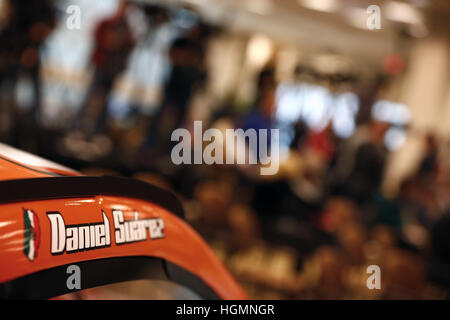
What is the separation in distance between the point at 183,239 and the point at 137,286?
4.6 inches

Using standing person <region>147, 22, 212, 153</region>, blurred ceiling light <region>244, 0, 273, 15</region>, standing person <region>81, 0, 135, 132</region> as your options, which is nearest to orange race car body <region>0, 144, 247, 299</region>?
standing person <region>147, 22, 212, 153</region>

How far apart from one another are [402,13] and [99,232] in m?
9.29

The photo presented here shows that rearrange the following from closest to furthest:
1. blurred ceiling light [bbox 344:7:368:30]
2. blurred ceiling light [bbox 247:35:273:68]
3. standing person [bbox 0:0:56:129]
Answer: standing person [bbox 0:0:56:129] < blurred ceiling light [bbox 344:7:368:30] < blurred ceiling light [bbox 247:35:273:68]

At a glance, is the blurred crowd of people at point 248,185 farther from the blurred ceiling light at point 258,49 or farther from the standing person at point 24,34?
the blurred ceiling light at point 258,49

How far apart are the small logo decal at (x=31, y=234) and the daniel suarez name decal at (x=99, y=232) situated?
0.03 m

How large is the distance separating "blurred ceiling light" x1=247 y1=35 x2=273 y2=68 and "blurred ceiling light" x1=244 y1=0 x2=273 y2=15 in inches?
57.6

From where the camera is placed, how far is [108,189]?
0.87 m

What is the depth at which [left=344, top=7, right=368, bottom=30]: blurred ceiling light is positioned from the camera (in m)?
10.2

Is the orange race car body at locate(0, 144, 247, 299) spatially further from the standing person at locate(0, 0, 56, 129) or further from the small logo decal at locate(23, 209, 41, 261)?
the standing person at locate(0, 0, 56, 129)

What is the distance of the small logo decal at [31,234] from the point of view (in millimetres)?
671

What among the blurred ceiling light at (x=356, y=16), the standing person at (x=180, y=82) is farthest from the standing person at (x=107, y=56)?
the blurred ceiling light at (x=356, y=16)

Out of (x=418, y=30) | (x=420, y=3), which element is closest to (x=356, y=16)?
(x=418, y=30)
